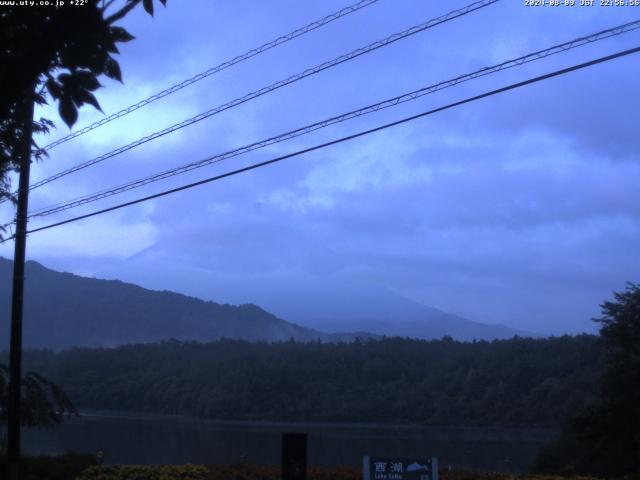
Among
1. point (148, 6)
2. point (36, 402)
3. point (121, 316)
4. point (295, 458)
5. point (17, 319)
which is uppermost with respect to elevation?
point (121, 316)

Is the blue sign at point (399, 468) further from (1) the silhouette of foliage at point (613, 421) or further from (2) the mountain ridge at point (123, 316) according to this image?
(2) the mountain ridge at point (123, 316)

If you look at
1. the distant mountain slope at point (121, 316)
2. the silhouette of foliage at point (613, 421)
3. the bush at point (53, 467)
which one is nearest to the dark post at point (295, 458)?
the bush at point (53, 467)

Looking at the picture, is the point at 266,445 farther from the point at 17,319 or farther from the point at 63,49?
the point at 63,49

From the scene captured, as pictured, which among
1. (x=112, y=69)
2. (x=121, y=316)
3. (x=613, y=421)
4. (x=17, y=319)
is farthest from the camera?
(x=121, y=316)

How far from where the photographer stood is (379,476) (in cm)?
1259

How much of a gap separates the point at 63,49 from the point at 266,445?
883 inches

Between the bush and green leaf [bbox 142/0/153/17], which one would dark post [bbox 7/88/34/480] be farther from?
green leaf [bbox 142/0/153/17]

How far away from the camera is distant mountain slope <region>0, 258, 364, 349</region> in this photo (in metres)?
103

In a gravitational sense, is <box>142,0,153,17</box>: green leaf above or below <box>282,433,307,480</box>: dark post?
above

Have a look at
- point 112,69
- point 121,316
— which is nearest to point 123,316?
point 121,316

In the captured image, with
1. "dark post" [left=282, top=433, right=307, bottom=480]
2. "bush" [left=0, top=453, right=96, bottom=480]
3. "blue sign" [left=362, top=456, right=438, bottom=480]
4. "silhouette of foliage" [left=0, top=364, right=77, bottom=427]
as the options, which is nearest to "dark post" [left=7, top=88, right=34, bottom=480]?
"bush" [left=0, top=453, right=96, bottom=480]

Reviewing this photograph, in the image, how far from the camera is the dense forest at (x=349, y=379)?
39656 millimetres

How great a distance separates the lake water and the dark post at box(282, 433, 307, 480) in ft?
21.0

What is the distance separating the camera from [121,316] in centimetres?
11312
